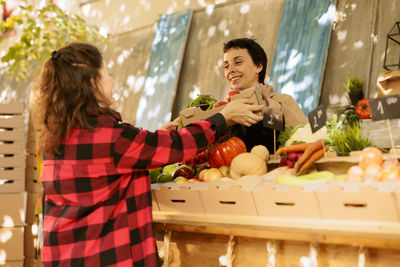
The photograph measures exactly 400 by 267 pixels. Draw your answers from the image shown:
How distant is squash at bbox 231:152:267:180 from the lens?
1.52 metres

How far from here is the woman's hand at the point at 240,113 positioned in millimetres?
1559

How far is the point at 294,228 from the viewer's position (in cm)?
122

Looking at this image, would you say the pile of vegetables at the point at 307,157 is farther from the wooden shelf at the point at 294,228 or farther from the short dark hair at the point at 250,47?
the short dark hair at the point at 250,47

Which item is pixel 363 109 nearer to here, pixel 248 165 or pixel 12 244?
pixel 248 165

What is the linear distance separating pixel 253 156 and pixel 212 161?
0.28 m

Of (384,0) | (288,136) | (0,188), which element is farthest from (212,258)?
(384,0)

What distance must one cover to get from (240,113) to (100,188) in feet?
2.00

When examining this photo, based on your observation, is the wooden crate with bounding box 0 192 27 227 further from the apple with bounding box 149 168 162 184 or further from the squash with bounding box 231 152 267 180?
the squash with bounding box 231 152 267 180

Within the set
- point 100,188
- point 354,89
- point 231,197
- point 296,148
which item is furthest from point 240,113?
point 354,89

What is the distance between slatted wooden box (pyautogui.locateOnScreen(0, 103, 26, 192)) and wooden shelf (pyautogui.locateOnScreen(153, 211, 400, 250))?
223cm

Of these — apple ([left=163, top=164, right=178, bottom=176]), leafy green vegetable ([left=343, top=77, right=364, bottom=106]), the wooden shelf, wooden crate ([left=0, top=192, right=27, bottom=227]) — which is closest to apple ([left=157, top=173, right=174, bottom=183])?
apple ([left=163, top=164, right=178, bottom=176])

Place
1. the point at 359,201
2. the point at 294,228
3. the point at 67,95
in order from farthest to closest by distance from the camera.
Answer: the point at 67,95
the point at 294,228
the point at 359,201

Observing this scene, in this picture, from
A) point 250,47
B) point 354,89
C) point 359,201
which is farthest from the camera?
point 354,89

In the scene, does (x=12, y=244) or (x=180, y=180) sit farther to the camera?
(x=12, y=244)
